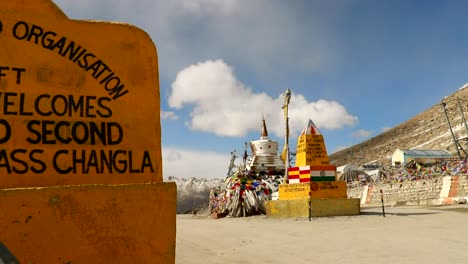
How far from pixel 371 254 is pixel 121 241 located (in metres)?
4.86

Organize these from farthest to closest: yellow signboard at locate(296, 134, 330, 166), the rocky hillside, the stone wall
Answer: the rocky hillside
the stone wall
yellow signboard at locate(296, 134, 330, 166)

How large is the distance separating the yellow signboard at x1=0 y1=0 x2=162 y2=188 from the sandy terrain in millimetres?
4073

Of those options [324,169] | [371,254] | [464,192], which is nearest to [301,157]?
[324,169]

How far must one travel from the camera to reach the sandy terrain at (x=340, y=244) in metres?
6.21

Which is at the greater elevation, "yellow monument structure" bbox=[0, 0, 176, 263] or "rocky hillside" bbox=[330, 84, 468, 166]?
"rocky hillside" bbox=[330, 84, 468, 166]

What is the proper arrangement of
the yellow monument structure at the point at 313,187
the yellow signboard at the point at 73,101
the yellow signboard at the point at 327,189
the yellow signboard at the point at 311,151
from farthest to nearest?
the yellow signboard at the point at 311,151, the yellow signboard at the point at 327,189, the yellow monument structure at the point at 313,187, the yellow signboard at the point at 73,101

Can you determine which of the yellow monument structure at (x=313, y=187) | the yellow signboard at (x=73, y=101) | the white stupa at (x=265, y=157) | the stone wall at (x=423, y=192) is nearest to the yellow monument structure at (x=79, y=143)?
the yellow signboard at (x=73, y=101)

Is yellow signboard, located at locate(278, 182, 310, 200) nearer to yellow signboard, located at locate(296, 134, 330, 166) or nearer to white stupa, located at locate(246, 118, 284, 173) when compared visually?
yellow signboard, located at locate(296, 134, 330, 166)

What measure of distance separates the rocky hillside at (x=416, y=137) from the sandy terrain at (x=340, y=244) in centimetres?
5001

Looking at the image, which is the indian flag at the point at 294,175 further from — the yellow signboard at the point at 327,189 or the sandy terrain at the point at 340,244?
the sandy terrain at the point at 340,244

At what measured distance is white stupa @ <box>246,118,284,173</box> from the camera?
32.7 m

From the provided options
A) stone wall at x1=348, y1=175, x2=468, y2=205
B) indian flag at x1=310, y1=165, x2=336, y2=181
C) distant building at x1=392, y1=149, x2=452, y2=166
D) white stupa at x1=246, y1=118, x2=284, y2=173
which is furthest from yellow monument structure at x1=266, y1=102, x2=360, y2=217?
distant building at x1=392, y1=149, x2=452, y2=166

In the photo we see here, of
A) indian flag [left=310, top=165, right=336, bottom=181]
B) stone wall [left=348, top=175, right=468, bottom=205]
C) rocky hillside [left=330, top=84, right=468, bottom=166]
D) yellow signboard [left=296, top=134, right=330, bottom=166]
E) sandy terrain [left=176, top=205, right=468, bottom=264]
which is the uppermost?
rocky hillside [left=330, top=84, right=468, bottom=166]

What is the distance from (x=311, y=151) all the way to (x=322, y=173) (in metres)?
0.92
